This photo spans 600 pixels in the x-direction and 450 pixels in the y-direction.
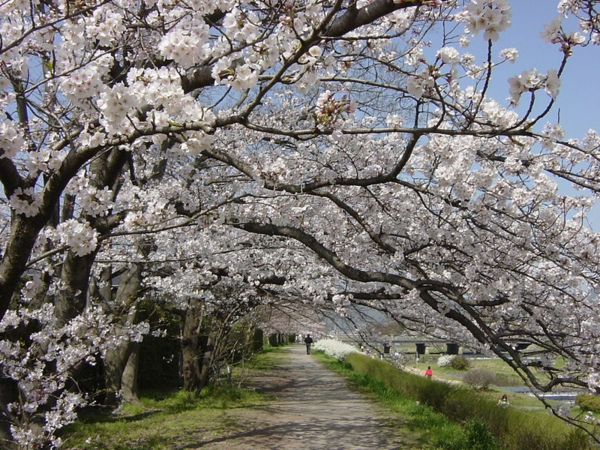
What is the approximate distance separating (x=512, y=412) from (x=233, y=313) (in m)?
6.33

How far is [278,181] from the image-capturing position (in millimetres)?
3945

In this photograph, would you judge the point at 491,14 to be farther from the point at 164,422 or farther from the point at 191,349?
the point at 191,349

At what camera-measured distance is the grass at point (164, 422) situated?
22.7ft

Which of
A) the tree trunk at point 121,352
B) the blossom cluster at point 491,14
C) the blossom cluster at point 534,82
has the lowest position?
the tree trunk at point 121,352

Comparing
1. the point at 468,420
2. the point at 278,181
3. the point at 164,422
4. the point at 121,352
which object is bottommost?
the point at 164,422

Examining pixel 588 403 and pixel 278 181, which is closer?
pixel 278 181

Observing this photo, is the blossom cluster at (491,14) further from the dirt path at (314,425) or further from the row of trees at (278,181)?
the dirt path at (314,425)

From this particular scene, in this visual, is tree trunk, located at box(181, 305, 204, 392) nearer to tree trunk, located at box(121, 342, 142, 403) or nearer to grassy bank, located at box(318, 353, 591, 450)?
tree trunk, located at box(121, 342, 142, 403)

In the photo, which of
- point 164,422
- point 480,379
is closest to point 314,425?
point 164,422

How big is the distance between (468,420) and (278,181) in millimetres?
5855

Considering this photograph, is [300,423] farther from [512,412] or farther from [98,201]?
[98,201]

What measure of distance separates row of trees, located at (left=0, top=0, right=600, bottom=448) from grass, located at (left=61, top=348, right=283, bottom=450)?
0.98m

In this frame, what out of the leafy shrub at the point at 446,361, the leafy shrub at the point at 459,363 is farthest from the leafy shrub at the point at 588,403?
the leafy shrub at the point at 446,361

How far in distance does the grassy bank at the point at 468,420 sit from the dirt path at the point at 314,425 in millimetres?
563
